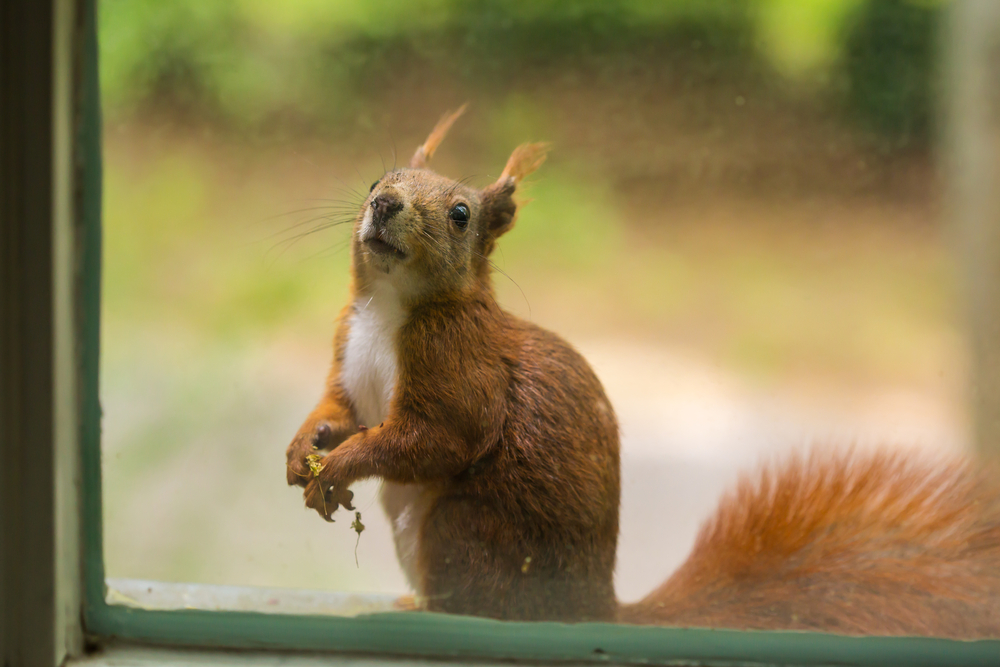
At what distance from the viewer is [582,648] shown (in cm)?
106

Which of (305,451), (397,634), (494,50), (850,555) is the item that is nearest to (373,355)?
(305,451)

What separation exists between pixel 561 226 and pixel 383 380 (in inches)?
16.4

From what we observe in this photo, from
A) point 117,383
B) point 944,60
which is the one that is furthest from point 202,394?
point 944,60

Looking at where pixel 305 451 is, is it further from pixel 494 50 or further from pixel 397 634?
pixel 494 50

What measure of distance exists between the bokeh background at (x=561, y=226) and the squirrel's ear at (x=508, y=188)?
0.08m

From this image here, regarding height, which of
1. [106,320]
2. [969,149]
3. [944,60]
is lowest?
[106,320]

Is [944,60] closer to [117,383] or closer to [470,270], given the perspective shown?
[470,270]

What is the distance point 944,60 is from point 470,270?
964 mm

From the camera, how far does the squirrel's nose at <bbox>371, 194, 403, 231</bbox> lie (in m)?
0.92

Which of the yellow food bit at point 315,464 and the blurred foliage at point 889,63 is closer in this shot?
the yellow food bit at point 315,464

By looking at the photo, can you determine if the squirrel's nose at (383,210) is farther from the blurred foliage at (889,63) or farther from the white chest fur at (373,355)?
the blurred foliage at (889,63)

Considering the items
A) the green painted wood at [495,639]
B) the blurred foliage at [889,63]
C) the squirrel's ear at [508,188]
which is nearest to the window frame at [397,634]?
the green painted wood at [495,639]

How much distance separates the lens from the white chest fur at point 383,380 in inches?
39.4

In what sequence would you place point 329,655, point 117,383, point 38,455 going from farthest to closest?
1. point 117,383
2. point 329,655
3. point 38,455
